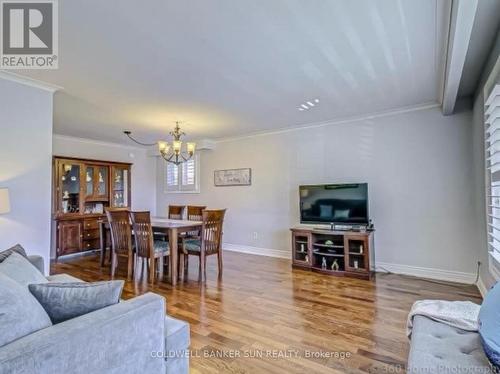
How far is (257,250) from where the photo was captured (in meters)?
5.70

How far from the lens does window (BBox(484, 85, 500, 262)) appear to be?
7.84 feet

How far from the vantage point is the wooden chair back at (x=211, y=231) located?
4027 millimetres

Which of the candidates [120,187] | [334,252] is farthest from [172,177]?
[334,252]

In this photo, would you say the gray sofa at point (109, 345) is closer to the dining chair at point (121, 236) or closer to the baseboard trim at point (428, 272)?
the dining chair at point (121, 236)

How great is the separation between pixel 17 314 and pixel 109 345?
0.37m

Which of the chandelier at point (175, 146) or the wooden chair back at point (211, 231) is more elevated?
the chandelier at point (175, 146)

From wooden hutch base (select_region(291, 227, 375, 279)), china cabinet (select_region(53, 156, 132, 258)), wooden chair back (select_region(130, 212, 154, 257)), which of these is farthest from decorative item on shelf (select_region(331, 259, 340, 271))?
china cabinet (select_region(53, 156, 132, 258))

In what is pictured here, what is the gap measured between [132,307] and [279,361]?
3.85ft

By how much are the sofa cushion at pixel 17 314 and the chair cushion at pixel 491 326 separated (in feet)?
6.18

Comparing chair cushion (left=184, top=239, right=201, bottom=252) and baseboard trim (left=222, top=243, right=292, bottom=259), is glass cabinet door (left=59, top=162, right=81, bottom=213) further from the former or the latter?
baseboard trim (left=222, top=243, right=292, bottom=259)

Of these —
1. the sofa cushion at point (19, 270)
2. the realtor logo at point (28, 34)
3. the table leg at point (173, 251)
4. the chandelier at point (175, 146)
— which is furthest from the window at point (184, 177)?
the sofa cushion at point (19, 270)

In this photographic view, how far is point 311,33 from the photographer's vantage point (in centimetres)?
224

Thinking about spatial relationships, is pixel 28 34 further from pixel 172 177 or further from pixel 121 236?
pixel 172 177

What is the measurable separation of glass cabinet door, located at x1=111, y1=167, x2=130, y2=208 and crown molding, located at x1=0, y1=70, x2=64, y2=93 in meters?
3.28
